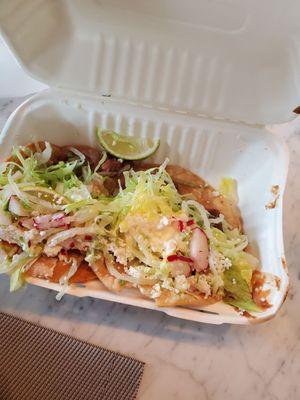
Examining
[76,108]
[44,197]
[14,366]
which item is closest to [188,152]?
[76,108]

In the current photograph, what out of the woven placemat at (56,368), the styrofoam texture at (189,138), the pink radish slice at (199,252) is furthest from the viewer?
the styrofoam texture at (189,138)

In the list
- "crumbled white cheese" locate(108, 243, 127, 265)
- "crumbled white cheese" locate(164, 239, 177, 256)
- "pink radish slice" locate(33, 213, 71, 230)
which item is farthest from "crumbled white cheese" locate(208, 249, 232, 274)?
"pink radish slice" locate(33, 213, 71, 230)

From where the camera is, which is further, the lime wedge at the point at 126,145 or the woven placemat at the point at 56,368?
the lime wedge at the point at 126,145

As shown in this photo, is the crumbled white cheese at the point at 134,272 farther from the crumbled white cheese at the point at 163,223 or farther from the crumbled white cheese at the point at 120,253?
the crumbled white cheese at the point at 163,223

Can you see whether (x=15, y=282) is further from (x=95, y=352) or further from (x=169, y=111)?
(x=169, y=111)

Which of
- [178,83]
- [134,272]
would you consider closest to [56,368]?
[134,272]

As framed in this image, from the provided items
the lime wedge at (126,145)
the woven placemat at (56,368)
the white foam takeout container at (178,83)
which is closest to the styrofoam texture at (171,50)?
the white foam takeout container at (178,83)

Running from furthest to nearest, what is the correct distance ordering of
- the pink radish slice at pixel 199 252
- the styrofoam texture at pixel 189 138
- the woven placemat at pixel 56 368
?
the styrofoam texture at pixel 189 138 < the pink radish slice at pixel 199 252 < the woven placemat at pixel 56 368
